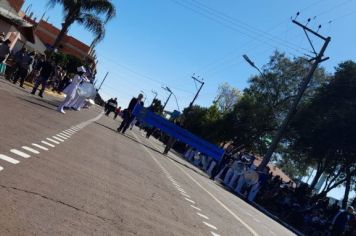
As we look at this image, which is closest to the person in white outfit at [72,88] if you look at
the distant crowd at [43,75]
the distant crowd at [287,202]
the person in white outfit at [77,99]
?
the distant crowd at [43,75]

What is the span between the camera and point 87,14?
37.2 m

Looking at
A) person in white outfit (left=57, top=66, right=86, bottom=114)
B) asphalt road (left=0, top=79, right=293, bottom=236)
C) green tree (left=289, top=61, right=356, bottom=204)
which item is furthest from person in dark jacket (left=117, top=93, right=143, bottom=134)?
green tree (left=289, top=61, right=356, bottom=204)

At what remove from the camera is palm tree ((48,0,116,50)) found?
36156 millimetres

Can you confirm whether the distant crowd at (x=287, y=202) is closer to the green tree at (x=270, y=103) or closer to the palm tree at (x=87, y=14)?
the palm tree at (x=87, y=14)

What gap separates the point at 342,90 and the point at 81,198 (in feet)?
122

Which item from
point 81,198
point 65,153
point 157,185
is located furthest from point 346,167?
point 81,198

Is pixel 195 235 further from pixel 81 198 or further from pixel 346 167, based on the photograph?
pixel 346 167

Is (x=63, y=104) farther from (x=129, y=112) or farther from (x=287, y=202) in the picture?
(x=287, y=202)

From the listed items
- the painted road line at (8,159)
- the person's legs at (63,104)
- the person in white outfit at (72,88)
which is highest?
the person in white outfit at (72,88)

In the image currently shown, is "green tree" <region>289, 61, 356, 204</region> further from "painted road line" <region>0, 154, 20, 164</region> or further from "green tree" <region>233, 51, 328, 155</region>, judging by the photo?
"painted road line" <region>0, 154, 20, 164</region>

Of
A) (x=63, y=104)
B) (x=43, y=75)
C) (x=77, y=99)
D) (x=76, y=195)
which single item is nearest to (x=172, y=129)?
(x=77, y=99)

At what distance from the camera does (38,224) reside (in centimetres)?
538

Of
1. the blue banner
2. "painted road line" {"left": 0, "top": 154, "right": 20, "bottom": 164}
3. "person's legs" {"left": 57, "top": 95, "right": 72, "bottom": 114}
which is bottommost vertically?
"painted road line" {"left": 0, "top": 154, "right": 20, "bottom": 164}

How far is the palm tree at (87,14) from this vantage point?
36.2 m
